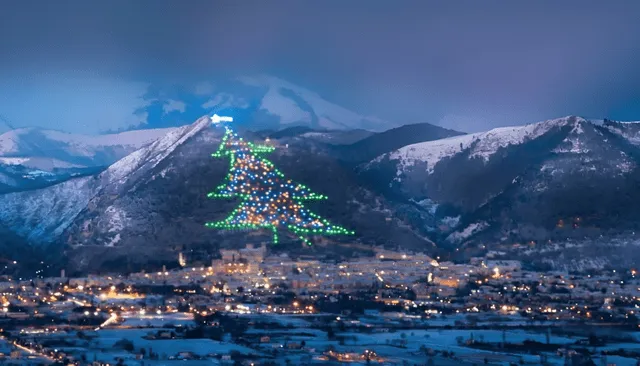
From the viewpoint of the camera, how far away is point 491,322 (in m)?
50.3

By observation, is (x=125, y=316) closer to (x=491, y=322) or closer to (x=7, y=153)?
(x=491, y=322)

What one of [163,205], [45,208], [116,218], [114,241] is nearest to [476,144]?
[163,205]

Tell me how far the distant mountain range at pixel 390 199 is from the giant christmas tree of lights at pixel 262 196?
0.67m

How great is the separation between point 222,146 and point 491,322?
92.2 ft

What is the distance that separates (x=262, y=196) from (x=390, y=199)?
20.5 ft

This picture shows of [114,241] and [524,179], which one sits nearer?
[114,241]

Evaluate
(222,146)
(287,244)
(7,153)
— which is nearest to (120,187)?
(222,146)

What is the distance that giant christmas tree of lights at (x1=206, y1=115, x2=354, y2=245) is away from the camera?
67500 mm

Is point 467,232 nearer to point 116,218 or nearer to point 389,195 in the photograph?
point 389,195

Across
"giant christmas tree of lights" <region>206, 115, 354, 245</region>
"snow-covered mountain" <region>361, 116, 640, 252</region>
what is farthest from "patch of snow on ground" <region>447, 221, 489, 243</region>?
"giant christmas tree of lights" <region>206, 115, 354, 245</region>

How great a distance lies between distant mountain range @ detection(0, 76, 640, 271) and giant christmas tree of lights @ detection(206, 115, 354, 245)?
669 mm

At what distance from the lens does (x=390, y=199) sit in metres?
72.8

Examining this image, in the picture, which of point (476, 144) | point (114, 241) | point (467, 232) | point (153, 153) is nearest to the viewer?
point (114, 241)

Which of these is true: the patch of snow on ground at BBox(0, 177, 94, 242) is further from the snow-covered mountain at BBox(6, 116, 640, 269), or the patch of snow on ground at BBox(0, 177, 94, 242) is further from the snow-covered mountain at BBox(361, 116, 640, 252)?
the snow-covered mountain at BBox(361, 116, 640, 252)
